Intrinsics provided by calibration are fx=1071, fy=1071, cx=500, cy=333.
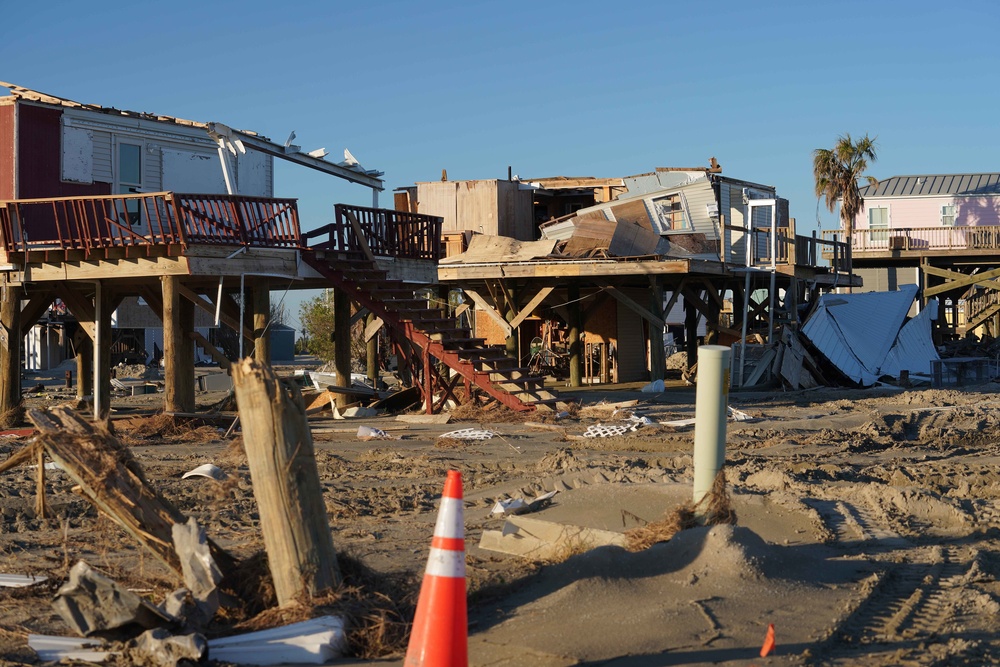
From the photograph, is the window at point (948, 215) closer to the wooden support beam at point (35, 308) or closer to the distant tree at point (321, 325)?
the distant tree at point (321, 325)

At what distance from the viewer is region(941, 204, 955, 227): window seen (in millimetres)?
48094

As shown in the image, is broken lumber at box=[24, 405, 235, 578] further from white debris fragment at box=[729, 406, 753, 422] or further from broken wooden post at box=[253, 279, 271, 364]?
white debris fragment at box=[729, 406, 753, 422]

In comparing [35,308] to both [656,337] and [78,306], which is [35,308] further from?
[656,337]

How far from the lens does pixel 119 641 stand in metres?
4.90

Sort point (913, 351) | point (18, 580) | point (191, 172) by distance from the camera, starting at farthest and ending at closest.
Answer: point (913, 351), point (191, 172), point (18, 580)

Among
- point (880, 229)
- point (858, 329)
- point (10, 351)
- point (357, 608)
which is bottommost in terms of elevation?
point (357, 608)

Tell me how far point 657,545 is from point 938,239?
135 feet

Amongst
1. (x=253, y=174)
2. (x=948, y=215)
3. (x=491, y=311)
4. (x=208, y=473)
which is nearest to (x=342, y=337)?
(x=253, y=174)

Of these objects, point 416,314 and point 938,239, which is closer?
point 416,314

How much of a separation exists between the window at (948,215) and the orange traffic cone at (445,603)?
4818cm

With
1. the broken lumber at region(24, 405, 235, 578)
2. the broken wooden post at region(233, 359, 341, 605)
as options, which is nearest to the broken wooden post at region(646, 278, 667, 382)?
the broken lumber at region(24, 405, 235, 578)

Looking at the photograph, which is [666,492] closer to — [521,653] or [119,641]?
[521,653]

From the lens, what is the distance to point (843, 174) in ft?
157

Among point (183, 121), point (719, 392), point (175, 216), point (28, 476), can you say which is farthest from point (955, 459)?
point (183, 121)
